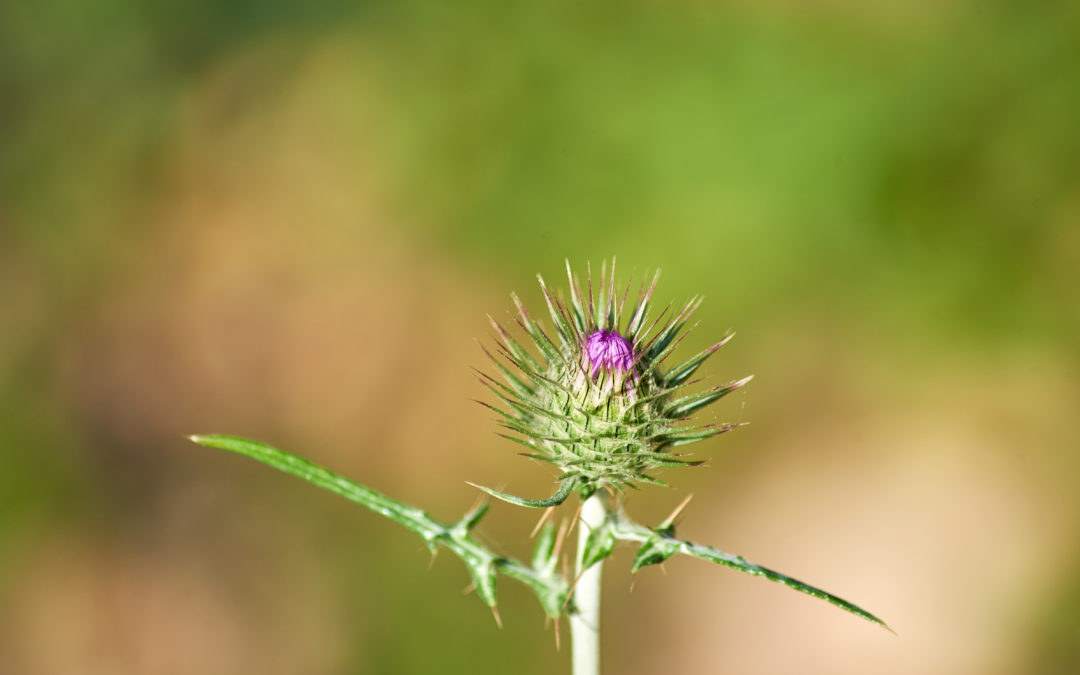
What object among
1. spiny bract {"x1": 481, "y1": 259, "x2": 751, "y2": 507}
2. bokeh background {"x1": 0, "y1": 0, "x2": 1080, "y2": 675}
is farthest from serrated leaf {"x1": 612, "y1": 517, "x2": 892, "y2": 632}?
bokeh background {"x1": 0, "y1": 0, "x2": 1080, "y2": 675}

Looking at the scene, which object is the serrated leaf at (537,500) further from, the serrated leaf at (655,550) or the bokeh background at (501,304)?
the bokeh background at (501,304)

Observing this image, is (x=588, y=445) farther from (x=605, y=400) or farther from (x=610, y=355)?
(x=610, y=355)

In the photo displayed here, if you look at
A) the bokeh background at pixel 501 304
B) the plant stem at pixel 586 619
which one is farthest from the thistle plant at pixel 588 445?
the bokeh background at pixel 501 304

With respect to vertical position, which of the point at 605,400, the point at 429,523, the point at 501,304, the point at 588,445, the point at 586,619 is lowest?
the point at 586,619

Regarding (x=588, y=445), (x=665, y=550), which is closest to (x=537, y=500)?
(x=588, y=445)

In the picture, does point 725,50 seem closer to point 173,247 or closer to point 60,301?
point 173,247

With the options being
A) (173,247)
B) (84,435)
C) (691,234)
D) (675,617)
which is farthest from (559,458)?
(173,247)

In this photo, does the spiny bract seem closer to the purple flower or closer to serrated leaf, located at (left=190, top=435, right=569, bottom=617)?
the purple flower
